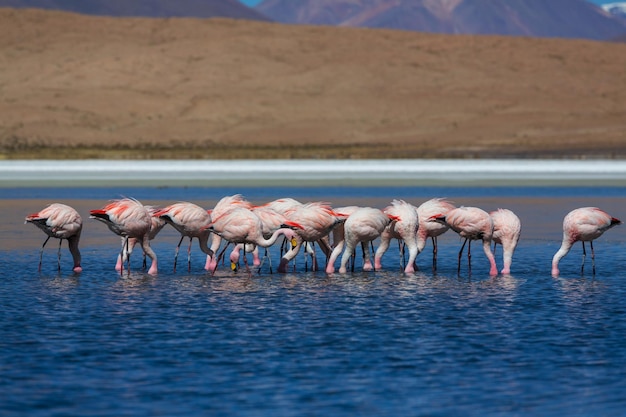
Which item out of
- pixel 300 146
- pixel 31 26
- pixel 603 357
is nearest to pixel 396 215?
pixel 603 357

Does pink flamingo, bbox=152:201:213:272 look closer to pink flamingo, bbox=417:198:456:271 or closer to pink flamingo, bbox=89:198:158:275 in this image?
pink flamingo, bbox=89:198:158:275

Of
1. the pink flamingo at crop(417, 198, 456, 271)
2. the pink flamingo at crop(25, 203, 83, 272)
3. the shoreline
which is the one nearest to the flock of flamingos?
the pink flamingo at crop(25, 203, 83, 272)

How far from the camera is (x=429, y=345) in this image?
11.7 m

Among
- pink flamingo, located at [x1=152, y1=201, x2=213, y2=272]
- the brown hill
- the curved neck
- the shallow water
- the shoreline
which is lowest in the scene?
the shallow water

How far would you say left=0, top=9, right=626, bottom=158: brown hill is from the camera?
7225cm

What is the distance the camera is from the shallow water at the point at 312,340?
955 centimetres

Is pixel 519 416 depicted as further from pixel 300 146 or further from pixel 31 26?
pixel 31 26

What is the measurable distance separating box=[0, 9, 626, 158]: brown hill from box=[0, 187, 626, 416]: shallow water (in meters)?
41.3

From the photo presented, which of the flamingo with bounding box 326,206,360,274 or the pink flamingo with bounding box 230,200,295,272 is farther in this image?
the pink flamingo with bounding box 230,200,295,272

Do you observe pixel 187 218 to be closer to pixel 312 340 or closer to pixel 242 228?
pixel 242 228

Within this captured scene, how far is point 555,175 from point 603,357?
113ft

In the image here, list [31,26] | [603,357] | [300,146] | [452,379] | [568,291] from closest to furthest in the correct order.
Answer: [452,379], [603,357], [568,291], [300,146], [31,26]

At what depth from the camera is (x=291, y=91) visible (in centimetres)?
8762

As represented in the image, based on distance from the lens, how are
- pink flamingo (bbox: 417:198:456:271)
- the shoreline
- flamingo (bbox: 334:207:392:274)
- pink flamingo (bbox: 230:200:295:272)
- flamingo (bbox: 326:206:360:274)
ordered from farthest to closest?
the shoreline
pink flamingo (bbox: 417:198:456:271)
pink flamingo (bbox: 230:200:295:272)
flamingo (bbox: 326:206:360:274)
flamingo (bbox: 334:207:392:274)
